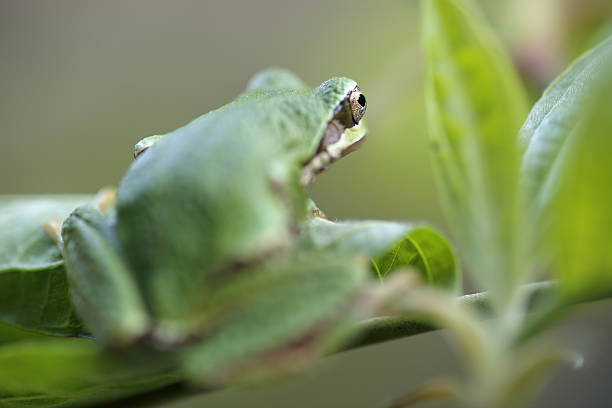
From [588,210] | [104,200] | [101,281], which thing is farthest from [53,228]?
[588,210]

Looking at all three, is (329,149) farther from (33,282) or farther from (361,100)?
(33,282)

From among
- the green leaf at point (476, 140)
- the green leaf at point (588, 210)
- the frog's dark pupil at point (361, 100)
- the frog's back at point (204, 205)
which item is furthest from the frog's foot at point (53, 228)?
the green leaf at point (588, 210)

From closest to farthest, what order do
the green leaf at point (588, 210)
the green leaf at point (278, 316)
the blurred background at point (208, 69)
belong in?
the green leaf at point (588, 210), the green leaf at point (278, 316), the blurred background at point (208, 69)

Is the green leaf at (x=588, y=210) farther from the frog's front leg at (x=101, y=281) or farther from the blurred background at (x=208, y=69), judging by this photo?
the blurred background at (x=208, y=69)

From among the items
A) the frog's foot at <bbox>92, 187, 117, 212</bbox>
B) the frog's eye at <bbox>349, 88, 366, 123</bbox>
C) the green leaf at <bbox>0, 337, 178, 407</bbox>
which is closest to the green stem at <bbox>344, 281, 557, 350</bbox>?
the green leaf at <bbox>0, 337, 178, 407</bbox>

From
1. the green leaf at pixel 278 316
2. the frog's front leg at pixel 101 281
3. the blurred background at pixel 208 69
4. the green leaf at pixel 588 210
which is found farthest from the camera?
the blurred background at pixel 208 69

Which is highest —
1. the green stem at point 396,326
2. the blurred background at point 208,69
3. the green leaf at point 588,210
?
the blurred background at point 208,69

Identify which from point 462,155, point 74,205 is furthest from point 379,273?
point 74,205

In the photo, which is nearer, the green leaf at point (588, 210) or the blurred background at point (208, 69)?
the green leaf at point (588, 210)
